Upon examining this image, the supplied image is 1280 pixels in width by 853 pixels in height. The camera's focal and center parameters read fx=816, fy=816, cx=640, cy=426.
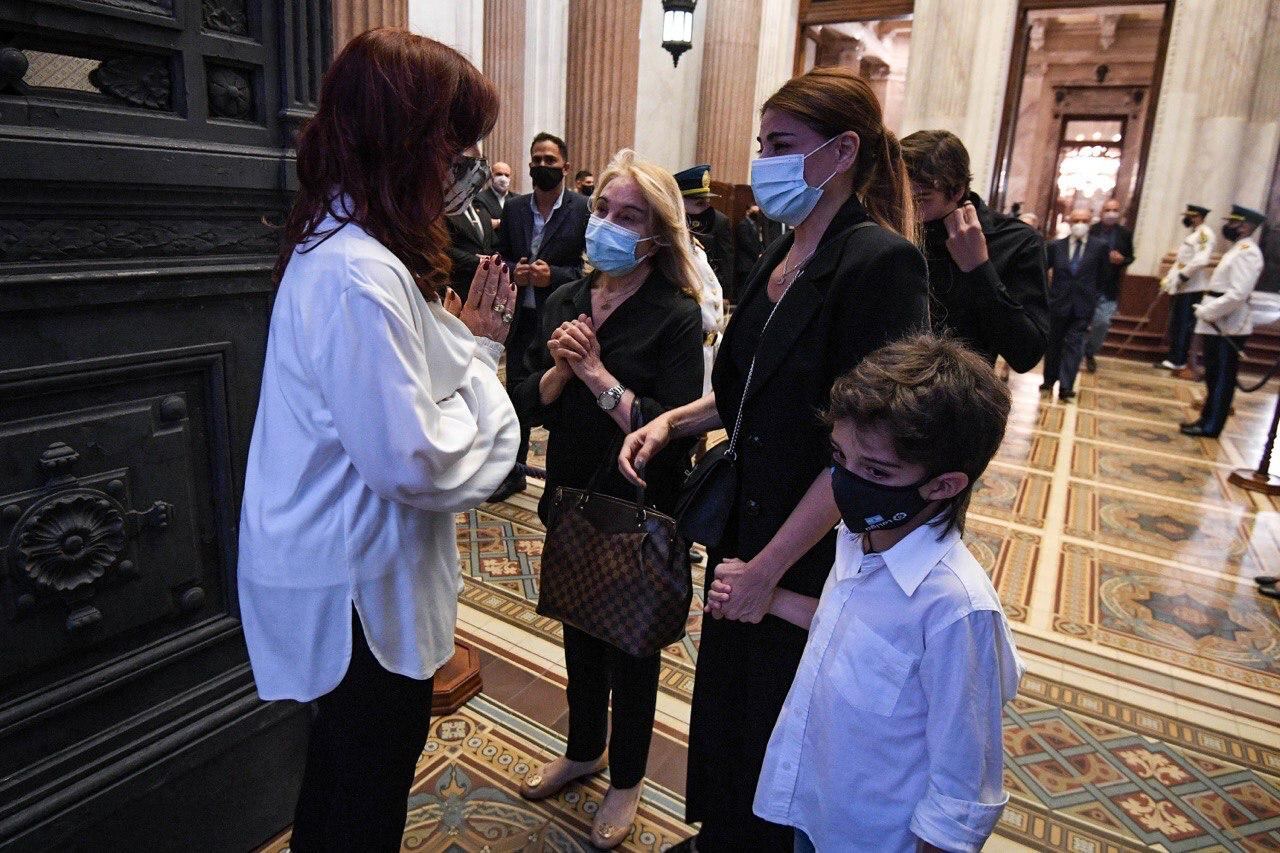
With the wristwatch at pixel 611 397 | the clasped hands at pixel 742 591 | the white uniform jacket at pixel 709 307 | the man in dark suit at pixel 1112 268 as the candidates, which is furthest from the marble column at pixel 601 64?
the clasped hands at pixel 742 591

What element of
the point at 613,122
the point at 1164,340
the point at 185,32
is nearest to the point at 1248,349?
the point at 1164,340

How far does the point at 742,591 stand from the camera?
1594 mm

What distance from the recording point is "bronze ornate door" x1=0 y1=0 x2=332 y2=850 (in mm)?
1564

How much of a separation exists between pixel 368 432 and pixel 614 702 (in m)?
1.25

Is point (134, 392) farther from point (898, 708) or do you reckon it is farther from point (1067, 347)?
point (1067, 347)

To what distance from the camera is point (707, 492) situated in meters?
1.72

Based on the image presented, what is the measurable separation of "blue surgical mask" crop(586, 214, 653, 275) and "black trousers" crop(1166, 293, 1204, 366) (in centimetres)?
1014

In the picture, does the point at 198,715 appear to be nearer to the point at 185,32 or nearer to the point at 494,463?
the point at 494,463

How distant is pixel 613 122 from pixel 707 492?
7075 millimetres

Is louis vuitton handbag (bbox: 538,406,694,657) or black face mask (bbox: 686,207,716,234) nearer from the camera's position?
louis vuitton handbag (bbox: 538,406,694,657)

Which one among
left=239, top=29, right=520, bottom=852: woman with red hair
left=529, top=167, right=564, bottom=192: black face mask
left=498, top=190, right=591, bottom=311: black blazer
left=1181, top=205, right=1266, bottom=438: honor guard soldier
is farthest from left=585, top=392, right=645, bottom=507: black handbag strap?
left=1181, top=205, right=1266, bottom=438: honor guard soldier

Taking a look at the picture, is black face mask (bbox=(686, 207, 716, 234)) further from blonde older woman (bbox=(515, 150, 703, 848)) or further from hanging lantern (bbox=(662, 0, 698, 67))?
blonde older woman (bbox=(515, 150, 703, 848))

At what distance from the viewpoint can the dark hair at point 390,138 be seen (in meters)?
1.29

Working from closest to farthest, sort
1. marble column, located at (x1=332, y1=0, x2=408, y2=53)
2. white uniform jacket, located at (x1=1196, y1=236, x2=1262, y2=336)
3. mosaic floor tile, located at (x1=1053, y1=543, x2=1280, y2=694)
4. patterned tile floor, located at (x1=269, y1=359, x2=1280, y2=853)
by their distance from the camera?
patterned tile floor, located at (x1=269, y1=359, x2=1280, y2=853), mosaic floor tile, located at (x1=1053, y1=543, x2=1280, y2=694), marble column, located at (x1=332, y1=0, x2=408, y2=53), white uniform jacket, located at (x1=1196, y1=236, x2=1262, y2=336)
